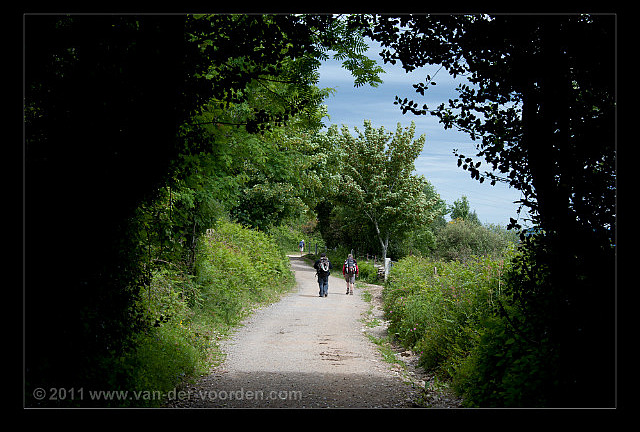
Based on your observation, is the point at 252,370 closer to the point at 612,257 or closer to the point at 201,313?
the point at 201,313

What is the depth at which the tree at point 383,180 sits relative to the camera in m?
35.8

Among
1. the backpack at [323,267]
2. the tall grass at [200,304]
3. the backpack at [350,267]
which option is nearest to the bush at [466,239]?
the backpack at [350,267]

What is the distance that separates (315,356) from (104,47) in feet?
21.9

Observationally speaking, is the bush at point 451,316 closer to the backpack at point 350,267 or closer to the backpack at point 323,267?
the backpack at point 323,267

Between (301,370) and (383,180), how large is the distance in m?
29.0

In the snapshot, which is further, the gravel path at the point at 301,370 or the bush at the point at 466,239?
the bush at the point at 466,239

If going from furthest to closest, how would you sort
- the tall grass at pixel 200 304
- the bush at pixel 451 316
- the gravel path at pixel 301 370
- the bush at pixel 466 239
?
the bush at pixel 466 239 < the bush at pixel 451 316 < the gravel path at pixel 301 370 < the tall grass at pixel 200 304

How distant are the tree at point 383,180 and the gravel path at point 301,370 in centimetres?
2171

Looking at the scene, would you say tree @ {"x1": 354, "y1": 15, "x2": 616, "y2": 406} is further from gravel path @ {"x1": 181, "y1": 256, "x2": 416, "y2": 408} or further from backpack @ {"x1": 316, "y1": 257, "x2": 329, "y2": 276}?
backpack @ {"x1": 316, "y1": 257, "x2": 329, "y2": 276}

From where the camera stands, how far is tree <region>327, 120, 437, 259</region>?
3584 centimetres

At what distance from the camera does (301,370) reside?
8.27 m

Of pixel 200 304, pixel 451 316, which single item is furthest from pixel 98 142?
pixel 200 304
